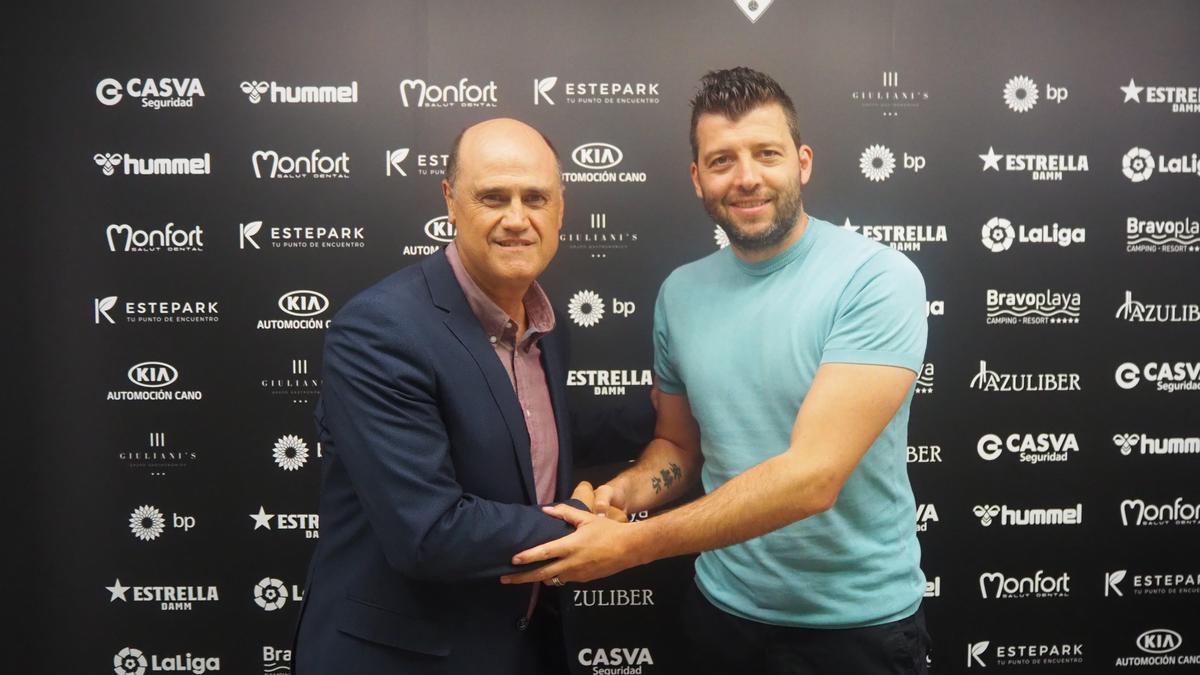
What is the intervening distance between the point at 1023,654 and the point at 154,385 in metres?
3.47

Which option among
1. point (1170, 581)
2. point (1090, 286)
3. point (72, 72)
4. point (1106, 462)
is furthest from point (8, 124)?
point (1170, 581)

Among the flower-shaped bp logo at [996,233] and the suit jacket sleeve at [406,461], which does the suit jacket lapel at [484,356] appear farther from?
the flower-shaped bp logo at [996,233]

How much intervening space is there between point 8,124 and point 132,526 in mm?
1538

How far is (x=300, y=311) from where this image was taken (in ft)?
9.52

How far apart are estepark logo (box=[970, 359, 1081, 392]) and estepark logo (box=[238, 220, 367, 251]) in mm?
2359

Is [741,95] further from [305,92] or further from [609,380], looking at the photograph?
[305,92]

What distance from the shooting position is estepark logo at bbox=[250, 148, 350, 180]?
9.39 feet

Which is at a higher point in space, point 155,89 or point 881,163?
point 155,89

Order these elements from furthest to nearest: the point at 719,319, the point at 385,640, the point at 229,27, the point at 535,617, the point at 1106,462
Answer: the point at 1106,462
the point at 229,27
the point at 719,319
the point at 535,617
the point at 385,640

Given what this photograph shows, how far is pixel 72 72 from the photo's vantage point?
9.37 ft

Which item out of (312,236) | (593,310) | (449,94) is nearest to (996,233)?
(593,310)

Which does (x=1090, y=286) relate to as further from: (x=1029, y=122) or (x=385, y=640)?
(x=385, y=640)

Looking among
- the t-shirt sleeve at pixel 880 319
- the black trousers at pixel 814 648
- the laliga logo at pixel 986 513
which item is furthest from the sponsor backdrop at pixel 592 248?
the t-shirt sleeve at pixel 880 319

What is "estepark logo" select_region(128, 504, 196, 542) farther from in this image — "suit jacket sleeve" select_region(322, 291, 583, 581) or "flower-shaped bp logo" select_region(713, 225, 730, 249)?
"flower-shaped bp logo" select_region(713, 225, 730, 249)
